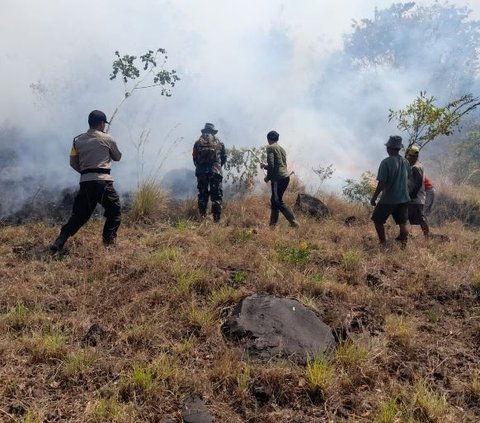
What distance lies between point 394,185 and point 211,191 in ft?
9.78

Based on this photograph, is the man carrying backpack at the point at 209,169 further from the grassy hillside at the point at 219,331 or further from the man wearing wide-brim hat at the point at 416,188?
the man wearing wide-brim hat at the point at 416,188

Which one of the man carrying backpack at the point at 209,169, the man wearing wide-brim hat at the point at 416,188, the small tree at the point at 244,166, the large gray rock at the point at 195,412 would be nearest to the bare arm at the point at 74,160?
the man carrying backpack at the point at 209,169

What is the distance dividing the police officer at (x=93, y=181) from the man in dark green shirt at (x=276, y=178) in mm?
2701

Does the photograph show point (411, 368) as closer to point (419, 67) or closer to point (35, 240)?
point (35, 240)

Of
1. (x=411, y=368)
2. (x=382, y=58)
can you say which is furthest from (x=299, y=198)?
(x=382, y=58)

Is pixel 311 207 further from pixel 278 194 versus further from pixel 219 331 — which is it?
pixel 219 331

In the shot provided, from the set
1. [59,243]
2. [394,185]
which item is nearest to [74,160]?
[59,243]

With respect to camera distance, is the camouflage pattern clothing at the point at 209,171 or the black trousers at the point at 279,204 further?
the camouflage pattern clothing at the point at 209,171

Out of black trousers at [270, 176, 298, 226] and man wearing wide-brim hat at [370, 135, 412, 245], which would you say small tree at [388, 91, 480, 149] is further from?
black trousers at [270, 176, 298, 226]

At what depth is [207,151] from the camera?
24.6 feet

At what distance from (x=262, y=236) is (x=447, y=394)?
339 centimetres

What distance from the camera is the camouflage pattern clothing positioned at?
7.49m

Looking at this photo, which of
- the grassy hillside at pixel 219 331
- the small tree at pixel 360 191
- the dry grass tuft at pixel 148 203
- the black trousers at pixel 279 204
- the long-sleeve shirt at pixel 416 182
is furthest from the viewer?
the small tree at pixel 360 191

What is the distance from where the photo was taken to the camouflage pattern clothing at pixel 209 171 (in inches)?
295
